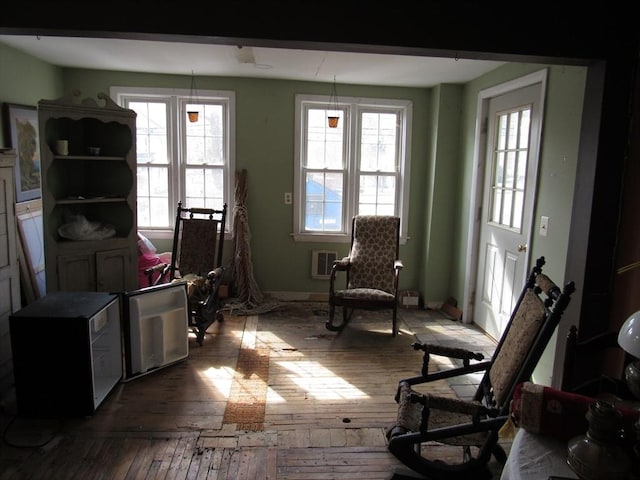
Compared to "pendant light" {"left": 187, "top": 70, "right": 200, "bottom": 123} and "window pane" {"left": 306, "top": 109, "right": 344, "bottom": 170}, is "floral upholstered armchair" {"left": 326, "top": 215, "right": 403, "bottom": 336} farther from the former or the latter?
"pendant light" {"left": 187, "top": 70, "right": 200, "bottom": 123}

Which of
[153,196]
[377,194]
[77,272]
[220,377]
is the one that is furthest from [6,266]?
[377,194]

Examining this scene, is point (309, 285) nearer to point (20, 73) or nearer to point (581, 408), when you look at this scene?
point (20, 73)

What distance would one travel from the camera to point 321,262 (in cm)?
530

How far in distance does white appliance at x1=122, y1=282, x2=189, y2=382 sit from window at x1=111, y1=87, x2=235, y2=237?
1.90 m

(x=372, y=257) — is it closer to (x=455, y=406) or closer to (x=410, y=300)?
(x=410, y=300)

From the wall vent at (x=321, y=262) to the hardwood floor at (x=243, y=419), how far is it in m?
1.21

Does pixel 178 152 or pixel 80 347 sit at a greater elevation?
pixel 178 152

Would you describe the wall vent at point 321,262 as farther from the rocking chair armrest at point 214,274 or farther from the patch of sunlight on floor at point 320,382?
the patch of sunlight on floor at point 320,382

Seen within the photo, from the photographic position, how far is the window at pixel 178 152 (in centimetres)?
501

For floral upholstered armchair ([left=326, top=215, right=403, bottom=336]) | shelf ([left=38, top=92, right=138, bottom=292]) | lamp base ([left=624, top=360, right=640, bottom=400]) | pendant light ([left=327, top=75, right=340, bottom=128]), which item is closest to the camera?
lamp base ([left=624, top=360, right=640, bottom=400])

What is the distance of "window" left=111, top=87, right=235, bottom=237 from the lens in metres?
5.01

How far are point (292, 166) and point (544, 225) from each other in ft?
8.95

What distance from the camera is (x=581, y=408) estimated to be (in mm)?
1504

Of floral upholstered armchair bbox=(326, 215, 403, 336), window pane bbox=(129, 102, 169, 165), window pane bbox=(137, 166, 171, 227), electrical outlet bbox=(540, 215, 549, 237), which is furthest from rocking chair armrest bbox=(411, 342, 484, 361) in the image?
window pane bbox=(129, 102, 169, 165)
